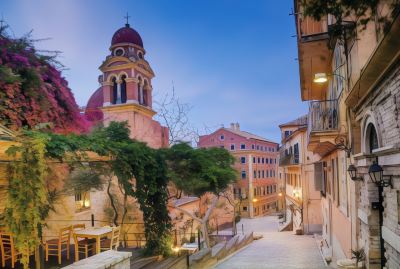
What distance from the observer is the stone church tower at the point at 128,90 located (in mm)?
22203

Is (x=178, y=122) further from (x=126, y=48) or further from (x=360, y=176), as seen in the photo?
(x=360, y=176)

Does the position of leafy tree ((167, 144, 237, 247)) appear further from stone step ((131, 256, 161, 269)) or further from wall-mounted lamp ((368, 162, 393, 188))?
wall-mounted lamp ((368, 162, 393, 188))

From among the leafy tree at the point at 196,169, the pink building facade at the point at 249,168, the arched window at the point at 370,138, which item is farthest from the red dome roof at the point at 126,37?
the pink building facade at the point at 249,168

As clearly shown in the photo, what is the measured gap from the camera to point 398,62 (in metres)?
4.36

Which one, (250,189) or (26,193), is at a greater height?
(26,193)

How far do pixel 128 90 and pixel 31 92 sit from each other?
12.8 metres

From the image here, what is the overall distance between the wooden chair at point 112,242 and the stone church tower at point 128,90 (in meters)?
12.0

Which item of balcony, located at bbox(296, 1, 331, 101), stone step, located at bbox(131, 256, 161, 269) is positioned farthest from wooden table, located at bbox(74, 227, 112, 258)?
balcony, located at bbox(296, 1, 331, 101)

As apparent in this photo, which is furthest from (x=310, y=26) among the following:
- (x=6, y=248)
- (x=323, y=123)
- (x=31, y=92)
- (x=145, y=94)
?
(x=145, y=94)

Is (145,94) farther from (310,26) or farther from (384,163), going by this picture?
(384,163)

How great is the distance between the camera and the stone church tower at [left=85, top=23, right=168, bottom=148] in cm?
2220

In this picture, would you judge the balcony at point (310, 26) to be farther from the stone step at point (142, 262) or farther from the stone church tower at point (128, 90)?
the stone church tower at point (128, 90)

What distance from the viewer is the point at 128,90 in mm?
22188

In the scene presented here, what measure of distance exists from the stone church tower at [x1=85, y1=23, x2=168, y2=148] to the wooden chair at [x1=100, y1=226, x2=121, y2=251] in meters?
12.0
